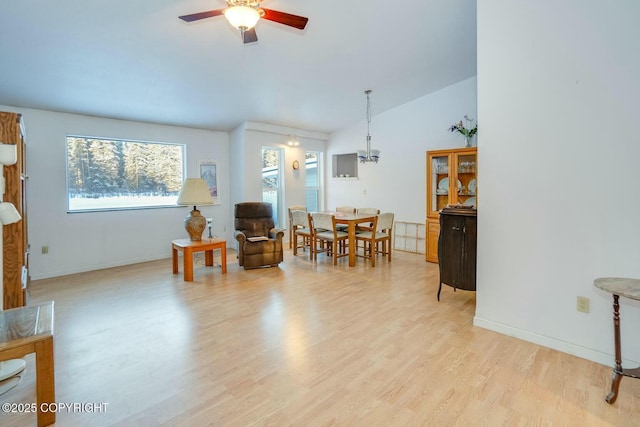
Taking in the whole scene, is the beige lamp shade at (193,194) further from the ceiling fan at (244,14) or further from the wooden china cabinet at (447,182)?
the wooden china cabinet at (447,182)

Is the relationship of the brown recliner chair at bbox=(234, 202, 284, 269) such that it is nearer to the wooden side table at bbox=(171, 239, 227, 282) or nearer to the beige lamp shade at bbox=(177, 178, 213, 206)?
the wooden side table at bbox=(171, 239, 227, 282)

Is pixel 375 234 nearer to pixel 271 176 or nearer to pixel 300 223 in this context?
pixel 300 223

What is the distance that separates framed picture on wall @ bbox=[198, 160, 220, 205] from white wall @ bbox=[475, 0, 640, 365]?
494cm

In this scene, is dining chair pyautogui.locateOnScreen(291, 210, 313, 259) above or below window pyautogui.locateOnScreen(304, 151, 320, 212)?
below

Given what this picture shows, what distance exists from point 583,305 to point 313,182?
19.0 ft

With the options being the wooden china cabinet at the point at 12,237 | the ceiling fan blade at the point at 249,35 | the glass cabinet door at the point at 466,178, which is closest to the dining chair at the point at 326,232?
the glass cabinet door at the point at 466,178

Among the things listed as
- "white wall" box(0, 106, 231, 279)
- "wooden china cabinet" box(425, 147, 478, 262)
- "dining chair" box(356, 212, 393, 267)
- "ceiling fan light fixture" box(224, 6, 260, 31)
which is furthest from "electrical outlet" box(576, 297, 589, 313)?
"white wall" box(0, 106, 231, 279)

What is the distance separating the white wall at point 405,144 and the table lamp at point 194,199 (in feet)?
10.4

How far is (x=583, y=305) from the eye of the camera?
2.31m

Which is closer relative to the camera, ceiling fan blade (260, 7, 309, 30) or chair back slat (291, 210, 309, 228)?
ceiling fan blade (260, 7, 309, 30)

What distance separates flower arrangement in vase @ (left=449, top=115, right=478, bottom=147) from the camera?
4.91m

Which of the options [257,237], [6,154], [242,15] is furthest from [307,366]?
[257,237]

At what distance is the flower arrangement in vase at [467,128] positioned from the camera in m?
4.91

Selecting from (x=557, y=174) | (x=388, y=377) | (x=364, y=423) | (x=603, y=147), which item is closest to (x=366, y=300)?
(x=388, y=377)
